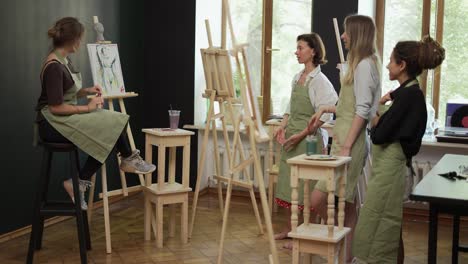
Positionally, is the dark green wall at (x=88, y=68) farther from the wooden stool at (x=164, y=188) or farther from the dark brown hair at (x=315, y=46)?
the dark brown hair at (x=315, y=46)

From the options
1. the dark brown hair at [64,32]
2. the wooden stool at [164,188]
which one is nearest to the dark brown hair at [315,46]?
the wooden stool at [164,188]

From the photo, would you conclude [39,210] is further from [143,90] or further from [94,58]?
[143,90]

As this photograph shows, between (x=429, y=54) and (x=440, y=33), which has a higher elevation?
(x=440, y=33)

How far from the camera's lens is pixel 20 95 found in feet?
16.4

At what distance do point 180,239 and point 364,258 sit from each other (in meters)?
1.82

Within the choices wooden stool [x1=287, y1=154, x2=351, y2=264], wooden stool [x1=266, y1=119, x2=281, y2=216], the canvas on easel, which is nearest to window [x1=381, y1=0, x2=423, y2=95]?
wooden stool [x1=266, y1=119, x2=281, y2=216]

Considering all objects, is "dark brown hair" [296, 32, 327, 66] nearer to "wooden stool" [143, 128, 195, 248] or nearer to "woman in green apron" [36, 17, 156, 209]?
"wooden stool" [143, 128, 195, 248]

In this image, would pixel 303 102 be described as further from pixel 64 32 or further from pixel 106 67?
pixel 64 32

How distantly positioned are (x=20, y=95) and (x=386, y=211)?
2.86 metres

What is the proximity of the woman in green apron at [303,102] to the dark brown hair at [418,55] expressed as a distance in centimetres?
98

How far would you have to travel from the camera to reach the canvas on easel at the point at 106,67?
16.2 feet

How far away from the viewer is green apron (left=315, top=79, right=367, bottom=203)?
4004mm

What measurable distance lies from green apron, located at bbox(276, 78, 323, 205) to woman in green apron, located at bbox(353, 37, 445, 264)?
95cm

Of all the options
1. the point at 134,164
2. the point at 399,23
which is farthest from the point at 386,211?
the point at 399,23
